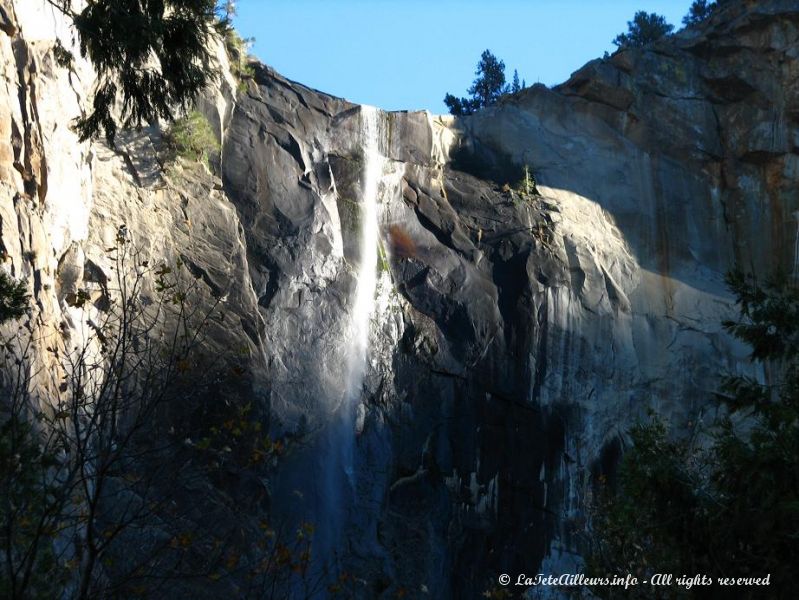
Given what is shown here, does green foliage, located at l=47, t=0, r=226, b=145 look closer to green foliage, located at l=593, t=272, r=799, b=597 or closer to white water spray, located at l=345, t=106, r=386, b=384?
green foliage, located at l=593, t=272, r=799, b=597

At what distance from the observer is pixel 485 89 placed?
39.7m

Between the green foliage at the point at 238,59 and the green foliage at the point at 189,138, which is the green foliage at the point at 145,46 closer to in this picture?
the green foliage at the point at 189,138

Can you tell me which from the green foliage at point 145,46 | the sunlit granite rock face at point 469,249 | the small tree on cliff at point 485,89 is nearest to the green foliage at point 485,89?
the small tree on cliff at point 485,89

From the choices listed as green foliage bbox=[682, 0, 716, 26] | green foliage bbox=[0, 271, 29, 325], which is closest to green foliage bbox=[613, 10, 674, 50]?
green foliage bbox=[682, 0, 716, 26]

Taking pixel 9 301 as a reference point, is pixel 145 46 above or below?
above

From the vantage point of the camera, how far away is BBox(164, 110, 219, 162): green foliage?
21266mm

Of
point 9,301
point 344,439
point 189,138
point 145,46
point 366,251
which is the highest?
point 189,138

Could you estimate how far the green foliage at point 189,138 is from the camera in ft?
69.8

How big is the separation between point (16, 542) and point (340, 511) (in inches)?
463

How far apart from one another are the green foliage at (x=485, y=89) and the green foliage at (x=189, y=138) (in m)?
18.7

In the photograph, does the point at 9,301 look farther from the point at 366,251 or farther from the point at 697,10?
the point at 697,10

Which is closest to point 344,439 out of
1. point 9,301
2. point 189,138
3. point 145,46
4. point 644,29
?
point 189,138

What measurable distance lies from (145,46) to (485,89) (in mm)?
28884

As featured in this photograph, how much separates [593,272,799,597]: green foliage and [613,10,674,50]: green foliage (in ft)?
98.9
